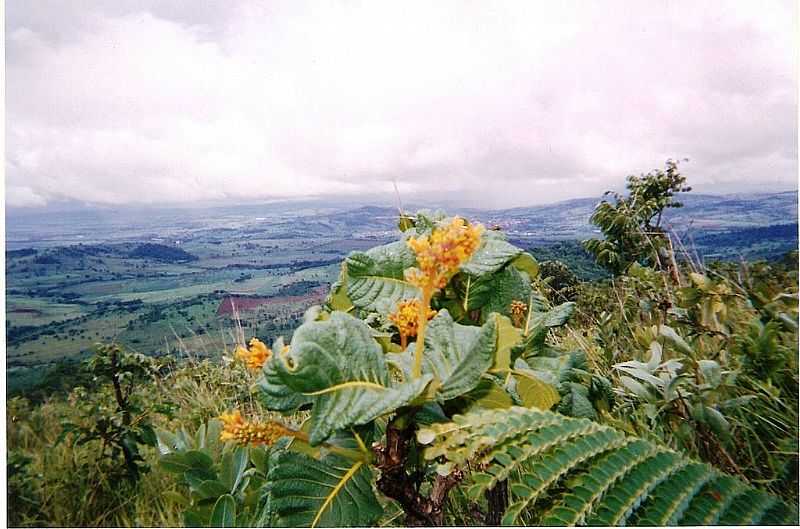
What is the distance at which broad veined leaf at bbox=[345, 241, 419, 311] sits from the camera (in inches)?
32.8

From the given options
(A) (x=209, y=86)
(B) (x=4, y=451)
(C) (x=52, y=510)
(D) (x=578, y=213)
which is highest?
(A) (x=209, y=86)

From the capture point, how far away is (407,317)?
71cm

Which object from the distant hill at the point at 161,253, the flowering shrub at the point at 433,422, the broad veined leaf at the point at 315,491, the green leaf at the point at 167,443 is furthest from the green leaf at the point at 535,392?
the distant hill at the point at 161,253

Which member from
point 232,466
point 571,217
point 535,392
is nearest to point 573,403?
point 535,392

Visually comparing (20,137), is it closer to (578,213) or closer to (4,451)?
(4,451)

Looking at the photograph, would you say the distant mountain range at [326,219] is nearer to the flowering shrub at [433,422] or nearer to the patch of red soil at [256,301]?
the patch of red soil at [256,301]

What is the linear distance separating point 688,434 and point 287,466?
0.57m

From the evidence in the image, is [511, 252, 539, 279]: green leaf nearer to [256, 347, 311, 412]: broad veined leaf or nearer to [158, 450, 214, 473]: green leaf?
[256, 347, 311, 412]: broad veined leaf

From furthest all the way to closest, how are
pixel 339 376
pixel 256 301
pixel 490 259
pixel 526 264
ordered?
1. pixel 256 301
2. pixel 526 264
3. pixel 490 259
4. pixel 339 376

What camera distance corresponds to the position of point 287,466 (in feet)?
2.19

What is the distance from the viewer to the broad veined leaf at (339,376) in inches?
22.2

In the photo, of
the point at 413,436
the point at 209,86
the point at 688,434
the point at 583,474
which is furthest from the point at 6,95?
the point at 688,434

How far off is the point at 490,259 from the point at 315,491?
0.39 metres

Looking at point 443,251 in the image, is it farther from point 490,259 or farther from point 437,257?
point 490,259
